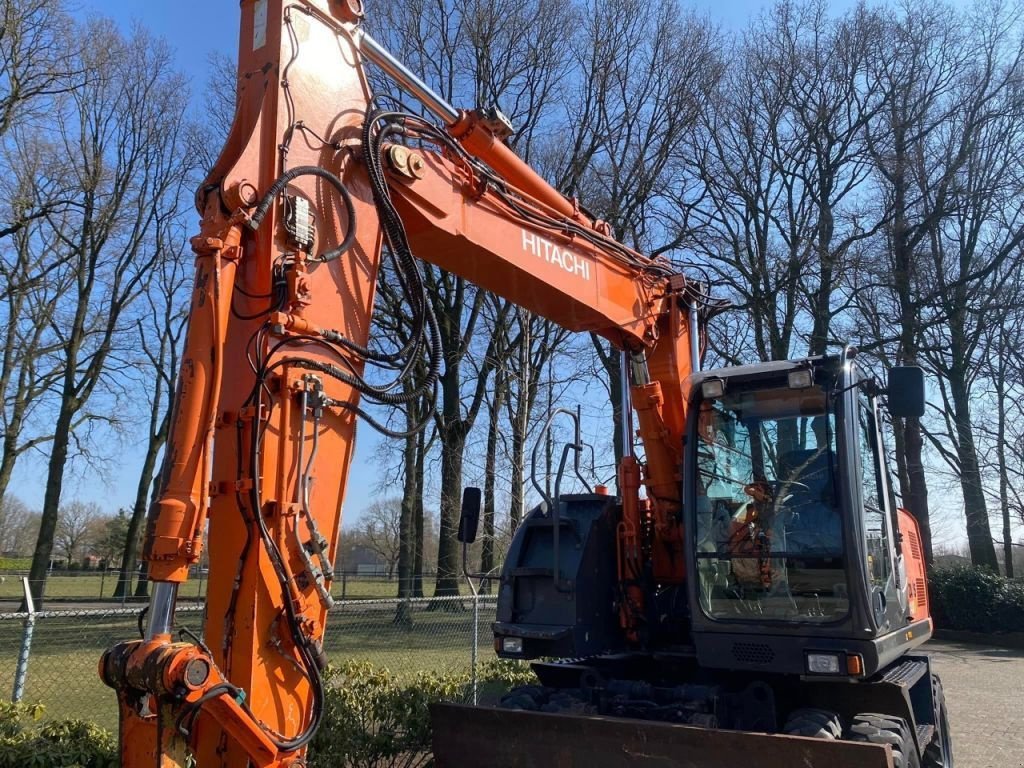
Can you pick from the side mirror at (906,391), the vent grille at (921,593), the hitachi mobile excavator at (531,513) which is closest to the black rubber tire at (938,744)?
the hitachi mobile excavator at (531,513)

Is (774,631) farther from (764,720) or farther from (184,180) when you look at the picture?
(184,180)

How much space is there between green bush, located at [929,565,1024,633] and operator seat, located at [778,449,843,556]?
16841mm

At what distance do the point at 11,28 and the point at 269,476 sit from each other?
20.4 metres

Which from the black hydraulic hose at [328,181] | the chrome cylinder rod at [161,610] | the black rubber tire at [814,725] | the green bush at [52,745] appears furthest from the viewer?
the black rubber tire at [814,725]

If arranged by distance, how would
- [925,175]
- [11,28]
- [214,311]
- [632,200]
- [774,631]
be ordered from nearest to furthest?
1. [214,311]
2. [774,631]
3. [11,28]
4. [925,175]
5. [632,200]

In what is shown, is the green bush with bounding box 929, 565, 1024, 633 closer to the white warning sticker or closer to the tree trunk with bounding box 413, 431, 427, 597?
the tree trunk with bounding box 413, 431, 427, 597

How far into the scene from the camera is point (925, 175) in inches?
853

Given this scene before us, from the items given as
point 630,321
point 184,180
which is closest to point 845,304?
point 630,321

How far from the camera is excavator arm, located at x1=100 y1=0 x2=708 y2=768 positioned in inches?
118

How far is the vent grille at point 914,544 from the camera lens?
6754mm

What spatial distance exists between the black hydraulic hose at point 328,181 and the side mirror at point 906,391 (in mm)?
3282

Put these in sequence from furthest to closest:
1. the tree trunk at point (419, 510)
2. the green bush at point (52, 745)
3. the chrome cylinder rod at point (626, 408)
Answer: the tree trunk at point (419, 510), the chrome cylinder rod at point (626, 408), the green bush at point (52, 745)

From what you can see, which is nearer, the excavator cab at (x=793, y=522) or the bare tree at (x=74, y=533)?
the excavator cab at (x=793, y=522)

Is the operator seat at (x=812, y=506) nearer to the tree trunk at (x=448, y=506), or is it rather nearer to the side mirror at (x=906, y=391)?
the side mirror at (x=906, y=391)
